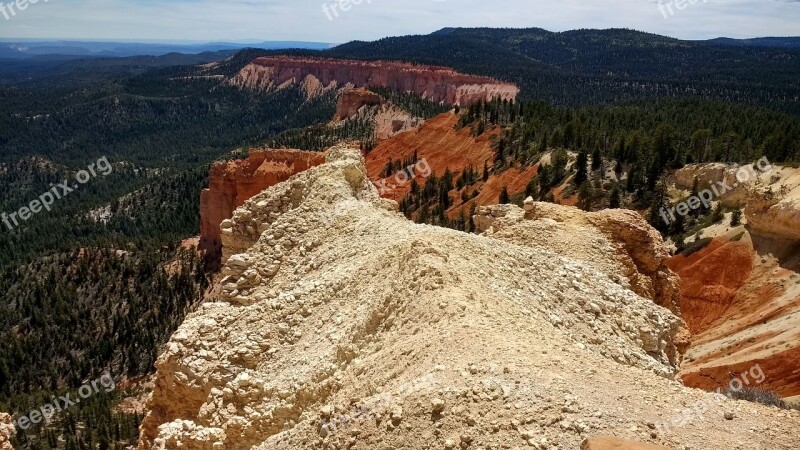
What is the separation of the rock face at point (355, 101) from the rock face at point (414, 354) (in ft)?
433

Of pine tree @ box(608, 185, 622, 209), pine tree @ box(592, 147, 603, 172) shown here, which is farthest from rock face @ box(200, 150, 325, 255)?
pine tree @ box(592, 147, 603, 172)

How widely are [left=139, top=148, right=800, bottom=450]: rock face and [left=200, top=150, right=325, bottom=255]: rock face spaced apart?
109 ft

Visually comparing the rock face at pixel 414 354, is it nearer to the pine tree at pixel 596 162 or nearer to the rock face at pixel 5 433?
the rock face at pixel 5 433

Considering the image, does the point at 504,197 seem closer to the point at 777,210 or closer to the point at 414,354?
the point at 777,210

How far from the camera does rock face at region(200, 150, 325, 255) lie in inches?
2133

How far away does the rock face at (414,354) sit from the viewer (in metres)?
10.2

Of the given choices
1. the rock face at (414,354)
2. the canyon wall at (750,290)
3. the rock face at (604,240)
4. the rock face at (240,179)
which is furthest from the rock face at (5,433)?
the rock face at (240,179)

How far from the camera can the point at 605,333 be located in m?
15.9

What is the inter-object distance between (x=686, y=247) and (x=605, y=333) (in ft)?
107

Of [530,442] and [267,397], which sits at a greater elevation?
[530,442]

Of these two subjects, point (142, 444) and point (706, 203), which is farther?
point (706, 203)

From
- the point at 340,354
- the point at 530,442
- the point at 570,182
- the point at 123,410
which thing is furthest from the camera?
the point at 570,182

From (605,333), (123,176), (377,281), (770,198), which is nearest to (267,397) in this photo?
(377,281)

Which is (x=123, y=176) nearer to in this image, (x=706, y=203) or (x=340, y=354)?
(x=706, y=203)
